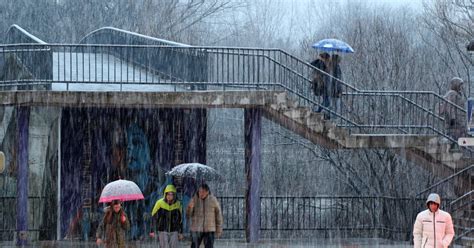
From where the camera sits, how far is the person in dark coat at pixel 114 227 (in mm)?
16906

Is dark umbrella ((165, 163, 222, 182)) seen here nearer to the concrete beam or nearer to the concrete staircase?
the concrete beam

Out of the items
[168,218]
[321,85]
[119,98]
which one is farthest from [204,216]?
[321,85]

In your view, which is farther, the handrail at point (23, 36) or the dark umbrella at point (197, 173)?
the handrail at point (23, 36)

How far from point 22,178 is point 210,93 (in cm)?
489

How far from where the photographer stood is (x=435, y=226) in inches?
588

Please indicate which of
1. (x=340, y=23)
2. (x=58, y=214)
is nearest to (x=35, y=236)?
(x=58, y=214)

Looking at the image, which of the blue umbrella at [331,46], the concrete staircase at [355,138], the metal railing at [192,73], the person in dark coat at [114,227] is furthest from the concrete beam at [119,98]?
the person in dark coat at [114,227]

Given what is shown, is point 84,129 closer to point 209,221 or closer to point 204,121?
point 204,121

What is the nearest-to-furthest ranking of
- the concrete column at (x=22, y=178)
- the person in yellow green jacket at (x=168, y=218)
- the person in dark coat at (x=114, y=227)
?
the person in dark coat at (x=114, y=227), the person in yellow green jacket at (x=168, y=218), the concrete column at (x=22, y=178)

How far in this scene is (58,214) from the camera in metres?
26.5

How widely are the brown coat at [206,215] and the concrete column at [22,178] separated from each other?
20.3ft

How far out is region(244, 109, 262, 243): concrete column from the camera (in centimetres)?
2564

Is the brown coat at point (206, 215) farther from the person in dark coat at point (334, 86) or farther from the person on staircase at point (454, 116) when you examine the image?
the person on staircase at point (454, 116)

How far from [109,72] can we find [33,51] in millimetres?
2471
